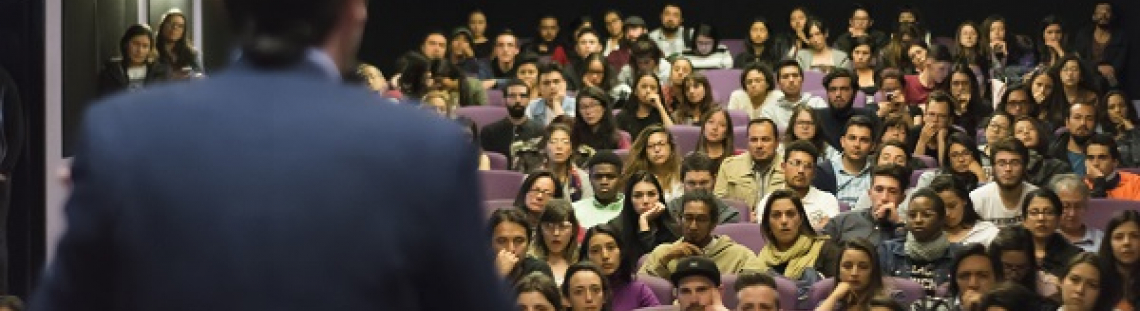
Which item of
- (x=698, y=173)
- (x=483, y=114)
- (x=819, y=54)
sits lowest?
(x=698, y=173)

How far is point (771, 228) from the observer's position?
6746 millimetres

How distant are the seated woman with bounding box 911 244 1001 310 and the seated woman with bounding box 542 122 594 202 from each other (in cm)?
221

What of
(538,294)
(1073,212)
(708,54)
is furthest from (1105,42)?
(538,294)

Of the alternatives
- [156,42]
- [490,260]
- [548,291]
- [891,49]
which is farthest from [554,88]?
[490,260]

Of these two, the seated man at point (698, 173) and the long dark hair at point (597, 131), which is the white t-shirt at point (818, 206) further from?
the long dark hair at point (597, 131)

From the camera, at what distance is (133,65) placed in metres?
8.50

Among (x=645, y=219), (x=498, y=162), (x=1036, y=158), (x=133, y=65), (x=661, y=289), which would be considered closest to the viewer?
(x=661, y=289)

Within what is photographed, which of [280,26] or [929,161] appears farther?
[929,161]

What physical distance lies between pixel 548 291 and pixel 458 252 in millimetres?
4205

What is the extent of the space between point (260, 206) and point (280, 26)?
11 centimetres

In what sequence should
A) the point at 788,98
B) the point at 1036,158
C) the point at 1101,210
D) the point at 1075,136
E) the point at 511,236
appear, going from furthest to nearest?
the point at 788,98
the point at 1075,136
the point at 1036,158
the point at 1101,210
the point at 511,236

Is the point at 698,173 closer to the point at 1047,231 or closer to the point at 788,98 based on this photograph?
the point at 1047,231

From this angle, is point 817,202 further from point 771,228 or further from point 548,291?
point 548,291

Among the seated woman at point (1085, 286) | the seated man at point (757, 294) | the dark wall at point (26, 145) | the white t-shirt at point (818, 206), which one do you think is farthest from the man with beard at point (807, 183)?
the dark wall at point (26, 145)
